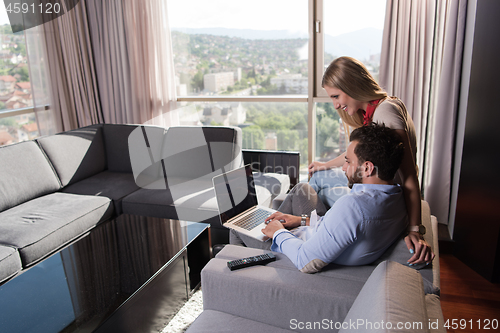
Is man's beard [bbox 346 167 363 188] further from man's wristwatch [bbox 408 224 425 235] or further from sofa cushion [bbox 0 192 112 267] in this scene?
sofa cushion [bbox 0 192 112 267]

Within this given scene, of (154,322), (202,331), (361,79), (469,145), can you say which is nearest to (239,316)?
(202,331)

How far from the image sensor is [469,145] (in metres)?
2.18

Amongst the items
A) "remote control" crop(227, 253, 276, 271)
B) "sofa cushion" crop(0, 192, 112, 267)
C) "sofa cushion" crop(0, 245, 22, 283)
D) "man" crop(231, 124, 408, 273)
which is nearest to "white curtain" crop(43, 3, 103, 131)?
"sofa cushion" crop(0, 192, 112, 267)

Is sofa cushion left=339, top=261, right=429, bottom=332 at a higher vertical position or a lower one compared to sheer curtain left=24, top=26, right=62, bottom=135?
lower

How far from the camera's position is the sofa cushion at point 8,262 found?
1.76 meters

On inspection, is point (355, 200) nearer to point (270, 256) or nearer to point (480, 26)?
point (270, 256)

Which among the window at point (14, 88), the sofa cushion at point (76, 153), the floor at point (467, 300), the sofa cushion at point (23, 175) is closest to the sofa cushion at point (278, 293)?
the floor at point (467, 300)

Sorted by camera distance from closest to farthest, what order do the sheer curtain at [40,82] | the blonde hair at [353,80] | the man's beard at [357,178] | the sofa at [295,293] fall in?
the sofa at [295,293] < the man's beard at [357,178] < the blonde hair at [353,80] < the sheer curtain at [40,82]

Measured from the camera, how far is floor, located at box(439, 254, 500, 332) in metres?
1.71

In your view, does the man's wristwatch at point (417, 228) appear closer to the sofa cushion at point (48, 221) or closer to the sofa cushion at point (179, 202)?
the sofa cushion at point (179, 202)

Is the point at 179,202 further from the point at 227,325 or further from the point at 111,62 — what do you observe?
the point at 111,62

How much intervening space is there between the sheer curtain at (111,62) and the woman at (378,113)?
258 centimetres

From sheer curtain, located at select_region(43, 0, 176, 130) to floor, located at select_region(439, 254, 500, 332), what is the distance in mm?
3083

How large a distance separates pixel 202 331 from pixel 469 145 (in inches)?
79.3
